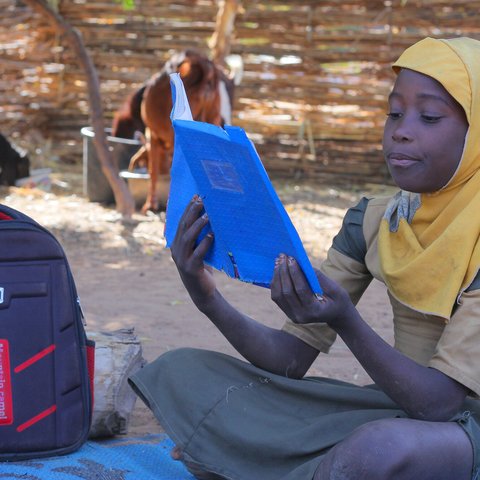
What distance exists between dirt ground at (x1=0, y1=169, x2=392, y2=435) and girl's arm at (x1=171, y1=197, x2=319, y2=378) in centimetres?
89

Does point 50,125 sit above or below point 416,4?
below

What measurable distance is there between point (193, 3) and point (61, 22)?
129 inches

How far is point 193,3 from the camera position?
9586 mm

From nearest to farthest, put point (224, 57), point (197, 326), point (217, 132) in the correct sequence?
1. point (217, 132)
2. point (197, 326)
3. point (224, 57)

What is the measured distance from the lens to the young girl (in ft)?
6.41

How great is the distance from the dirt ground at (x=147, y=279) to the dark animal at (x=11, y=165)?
228 mm

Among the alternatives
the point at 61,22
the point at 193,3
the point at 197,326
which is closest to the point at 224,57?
the point at 193,3

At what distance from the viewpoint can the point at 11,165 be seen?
8375mm

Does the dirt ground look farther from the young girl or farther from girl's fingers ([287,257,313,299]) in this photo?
girl's fingers ([287,257,313,299])

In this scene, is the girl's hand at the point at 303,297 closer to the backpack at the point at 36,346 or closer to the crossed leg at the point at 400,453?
the crossed leg at the point at 400,453

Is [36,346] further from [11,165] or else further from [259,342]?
[11,165]

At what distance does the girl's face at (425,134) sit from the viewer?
205cm

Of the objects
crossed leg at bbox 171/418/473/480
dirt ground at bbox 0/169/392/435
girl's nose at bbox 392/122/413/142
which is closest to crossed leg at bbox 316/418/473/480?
crossed leg at bbox 171/418/473/480

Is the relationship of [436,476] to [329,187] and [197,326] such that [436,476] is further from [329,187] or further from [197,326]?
[329,187]
